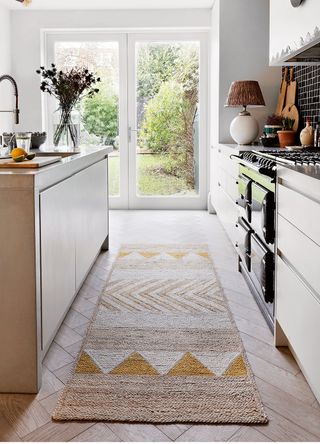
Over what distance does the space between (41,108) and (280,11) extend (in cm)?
386

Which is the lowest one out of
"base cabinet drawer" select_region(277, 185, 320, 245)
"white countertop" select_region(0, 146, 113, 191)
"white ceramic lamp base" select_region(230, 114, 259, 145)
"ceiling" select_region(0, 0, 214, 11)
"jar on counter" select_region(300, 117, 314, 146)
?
"base cabinet drawer" select_region(277, 185, 320, 245)

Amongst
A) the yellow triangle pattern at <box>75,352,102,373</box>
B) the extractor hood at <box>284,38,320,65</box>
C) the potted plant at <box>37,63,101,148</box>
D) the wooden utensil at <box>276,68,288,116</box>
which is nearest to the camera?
the yellow triangle pattern at <box>75,352,102,373</box>

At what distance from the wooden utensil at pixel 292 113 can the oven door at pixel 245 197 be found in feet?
3.89

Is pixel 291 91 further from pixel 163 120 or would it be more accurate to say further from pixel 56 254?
pixel 56 254

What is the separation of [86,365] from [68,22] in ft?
16.7

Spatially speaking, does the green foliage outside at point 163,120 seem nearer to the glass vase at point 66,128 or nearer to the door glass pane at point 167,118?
the door glass pane at point 167,118

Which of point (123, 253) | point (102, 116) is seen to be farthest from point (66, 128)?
point (102, 116)

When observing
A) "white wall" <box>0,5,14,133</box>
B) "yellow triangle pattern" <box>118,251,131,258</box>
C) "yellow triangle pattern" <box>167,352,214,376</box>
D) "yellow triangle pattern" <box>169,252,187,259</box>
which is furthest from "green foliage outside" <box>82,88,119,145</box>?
"yellow triangle pattern" <box>167,352,214,376</box>

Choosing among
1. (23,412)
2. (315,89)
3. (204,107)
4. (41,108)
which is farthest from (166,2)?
(23,412)

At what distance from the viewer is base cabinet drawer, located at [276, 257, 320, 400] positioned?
1.76 m

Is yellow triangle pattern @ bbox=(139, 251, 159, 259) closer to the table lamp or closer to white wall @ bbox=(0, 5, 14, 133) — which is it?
the table lamp

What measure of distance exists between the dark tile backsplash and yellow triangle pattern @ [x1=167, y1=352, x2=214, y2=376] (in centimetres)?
225

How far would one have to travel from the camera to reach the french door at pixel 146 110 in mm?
6672

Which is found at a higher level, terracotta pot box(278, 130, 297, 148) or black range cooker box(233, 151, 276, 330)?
terracotta pot box(278, 130, 297, 148)
